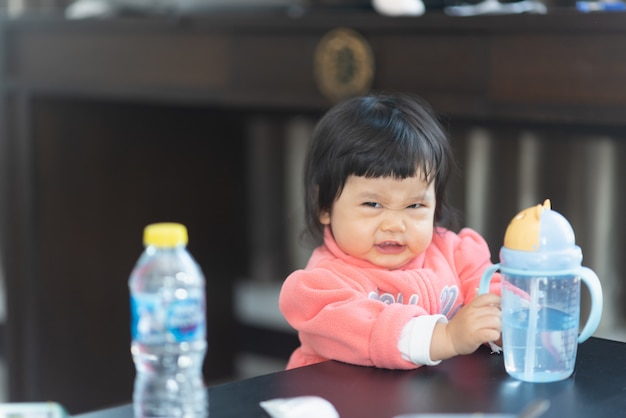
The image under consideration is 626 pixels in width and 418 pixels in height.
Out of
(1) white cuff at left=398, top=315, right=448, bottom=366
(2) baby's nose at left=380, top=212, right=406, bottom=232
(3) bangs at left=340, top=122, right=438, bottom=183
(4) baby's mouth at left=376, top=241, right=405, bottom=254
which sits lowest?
(1) white cuff at left=398, top=315, right=448, bottom=366

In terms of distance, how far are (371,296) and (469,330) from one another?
0.18 metres

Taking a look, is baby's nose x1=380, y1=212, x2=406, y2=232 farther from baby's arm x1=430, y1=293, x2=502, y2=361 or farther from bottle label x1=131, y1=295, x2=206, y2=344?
bottle label x1=131, y1=295, x2=206, y2=344

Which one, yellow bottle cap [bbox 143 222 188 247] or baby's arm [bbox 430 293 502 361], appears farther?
baby's arm [bbox 430 293 502 361]

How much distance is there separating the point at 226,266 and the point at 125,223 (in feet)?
1.31

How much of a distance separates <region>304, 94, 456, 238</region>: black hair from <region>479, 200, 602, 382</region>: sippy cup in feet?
0.62

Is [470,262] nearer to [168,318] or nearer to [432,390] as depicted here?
[432,390]

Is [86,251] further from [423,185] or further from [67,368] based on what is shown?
[423,185]

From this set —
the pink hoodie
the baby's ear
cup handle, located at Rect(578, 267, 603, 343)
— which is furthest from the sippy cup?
the baby's ear

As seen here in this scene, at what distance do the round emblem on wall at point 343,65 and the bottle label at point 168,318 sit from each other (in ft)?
3.73

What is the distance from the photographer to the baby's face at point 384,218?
1242mm

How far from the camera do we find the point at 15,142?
2723mm

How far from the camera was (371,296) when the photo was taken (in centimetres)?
126

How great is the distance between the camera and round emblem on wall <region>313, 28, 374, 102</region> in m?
2.03

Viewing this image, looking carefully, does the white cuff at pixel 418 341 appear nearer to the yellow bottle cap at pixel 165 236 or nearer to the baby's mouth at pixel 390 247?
the baby's mouth at pixel 390 247
